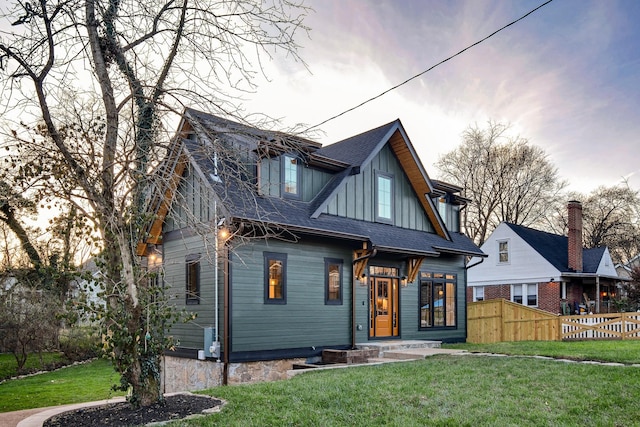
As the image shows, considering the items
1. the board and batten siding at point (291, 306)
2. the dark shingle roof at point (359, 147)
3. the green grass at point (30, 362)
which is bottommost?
the green grass at point (30, 362)

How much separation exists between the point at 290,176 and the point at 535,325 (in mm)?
10455

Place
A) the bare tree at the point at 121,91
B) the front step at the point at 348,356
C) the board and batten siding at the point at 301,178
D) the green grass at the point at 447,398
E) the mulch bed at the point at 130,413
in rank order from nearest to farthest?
the mulch bed at the point at 130,413
the green grass at the point at 447,398
the bare tree at the point at 121,91
the front step at the point at 348,356
the board and batten siding at the point at 301,178

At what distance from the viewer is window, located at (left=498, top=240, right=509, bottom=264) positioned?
1097 inches

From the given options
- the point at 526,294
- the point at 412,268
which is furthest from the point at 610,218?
the point at 412,268

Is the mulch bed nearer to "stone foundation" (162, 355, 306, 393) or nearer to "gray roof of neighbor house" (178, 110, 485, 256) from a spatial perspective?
"stone foundation" (162, 355, 306, 393)

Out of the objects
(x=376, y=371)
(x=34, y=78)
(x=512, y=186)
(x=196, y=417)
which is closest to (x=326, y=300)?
(x=376, y=371)

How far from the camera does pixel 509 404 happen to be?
6598 mm

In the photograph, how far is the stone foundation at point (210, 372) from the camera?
1132cm

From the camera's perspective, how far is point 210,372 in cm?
1169

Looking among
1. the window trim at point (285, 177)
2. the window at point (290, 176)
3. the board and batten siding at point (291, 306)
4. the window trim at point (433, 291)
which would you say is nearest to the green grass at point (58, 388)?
the board and batten siding at point (291, 306)

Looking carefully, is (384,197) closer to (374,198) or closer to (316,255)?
(374,198)

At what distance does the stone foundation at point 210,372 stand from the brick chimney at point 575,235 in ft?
58.9

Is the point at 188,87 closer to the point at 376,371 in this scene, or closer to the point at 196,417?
the point at 196,417

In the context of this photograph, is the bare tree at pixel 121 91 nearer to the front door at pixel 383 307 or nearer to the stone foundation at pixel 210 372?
the stone foundation at pixel 210 372
